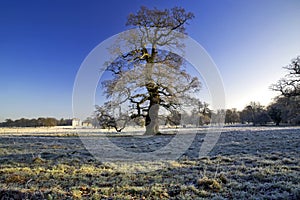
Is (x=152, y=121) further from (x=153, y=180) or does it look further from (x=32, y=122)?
(x=32, y=122)

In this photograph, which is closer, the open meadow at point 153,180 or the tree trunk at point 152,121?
the open meadow at point 153,180

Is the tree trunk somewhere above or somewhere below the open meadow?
above

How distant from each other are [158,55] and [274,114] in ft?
147

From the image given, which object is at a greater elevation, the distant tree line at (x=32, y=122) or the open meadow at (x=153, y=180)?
the distant tree line at (x=32, y=122)

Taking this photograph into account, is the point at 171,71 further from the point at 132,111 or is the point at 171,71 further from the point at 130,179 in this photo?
the point at 130,179

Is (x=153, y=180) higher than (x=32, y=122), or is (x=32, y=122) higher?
(x=32, y=122)

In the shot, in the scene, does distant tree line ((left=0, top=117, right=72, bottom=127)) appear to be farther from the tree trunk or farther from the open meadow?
the open meadow

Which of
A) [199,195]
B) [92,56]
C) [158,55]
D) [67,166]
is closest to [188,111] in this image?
[158,55]

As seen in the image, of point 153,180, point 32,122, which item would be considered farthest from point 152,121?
point 32,122

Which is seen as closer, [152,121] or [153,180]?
[153,180]

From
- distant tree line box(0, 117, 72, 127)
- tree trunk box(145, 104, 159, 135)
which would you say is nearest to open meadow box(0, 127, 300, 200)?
tree trunk box(145, 104, 159, 135)

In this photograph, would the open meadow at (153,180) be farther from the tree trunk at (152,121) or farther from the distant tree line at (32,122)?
the distant tree line at (32,122)

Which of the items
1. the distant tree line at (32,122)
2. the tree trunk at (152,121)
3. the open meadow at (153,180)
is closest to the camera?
the open meadow at (153,180)

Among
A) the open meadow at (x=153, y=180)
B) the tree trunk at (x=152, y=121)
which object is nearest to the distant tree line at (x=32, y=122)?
the tree trunk at (x=152, y=121)
